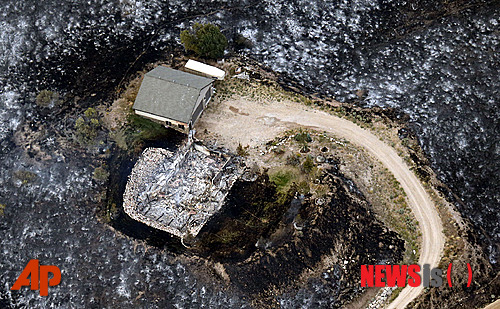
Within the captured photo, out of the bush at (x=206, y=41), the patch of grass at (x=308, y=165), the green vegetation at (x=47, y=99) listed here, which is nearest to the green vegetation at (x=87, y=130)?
the green vegetation at (x=47, y=99)

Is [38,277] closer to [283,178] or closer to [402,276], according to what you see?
[283,178]

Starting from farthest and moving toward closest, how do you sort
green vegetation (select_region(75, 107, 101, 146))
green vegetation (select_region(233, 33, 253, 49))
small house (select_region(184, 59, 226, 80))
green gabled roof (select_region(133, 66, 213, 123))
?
green vegetation (select_region(233, 33, 253, 49))
small house (select_region(184, 59, 226, 80))
green vegetation (select_region(75, 107, 101, 146))
green gabled roof (select_region(133, 66, 213, 123))

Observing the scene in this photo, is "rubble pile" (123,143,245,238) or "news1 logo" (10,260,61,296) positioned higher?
"rubble pile" (123,143,245,238)

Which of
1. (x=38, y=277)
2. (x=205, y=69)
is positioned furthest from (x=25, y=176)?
(x=205, y=69)

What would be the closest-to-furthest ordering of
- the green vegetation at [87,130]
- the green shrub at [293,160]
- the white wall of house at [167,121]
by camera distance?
1. the green shrub at [293,160]
2. the white wall of house at [167,121]
3. the green vegetation at [87,130]

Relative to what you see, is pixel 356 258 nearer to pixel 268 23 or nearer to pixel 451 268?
pixel 451 268

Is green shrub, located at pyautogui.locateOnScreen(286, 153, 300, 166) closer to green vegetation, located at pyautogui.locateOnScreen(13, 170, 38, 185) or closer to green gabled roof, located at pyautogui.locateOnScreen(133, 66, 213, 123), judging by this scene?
green gabled roof, located at pyautogui.locateOnScreen(133, 66, 213, 123)

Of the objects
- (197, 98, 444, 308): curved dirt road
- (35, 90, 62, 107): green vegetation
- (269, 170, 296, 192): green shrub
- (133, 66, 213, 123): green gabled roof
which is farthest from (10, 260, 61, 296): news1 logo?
(269, 170, 296, 192): green shrub

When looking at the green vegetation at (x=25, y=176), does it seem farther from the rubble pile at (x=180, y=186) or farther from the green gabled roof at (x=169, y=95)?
the green gabled roof at (x=169, y=95)
